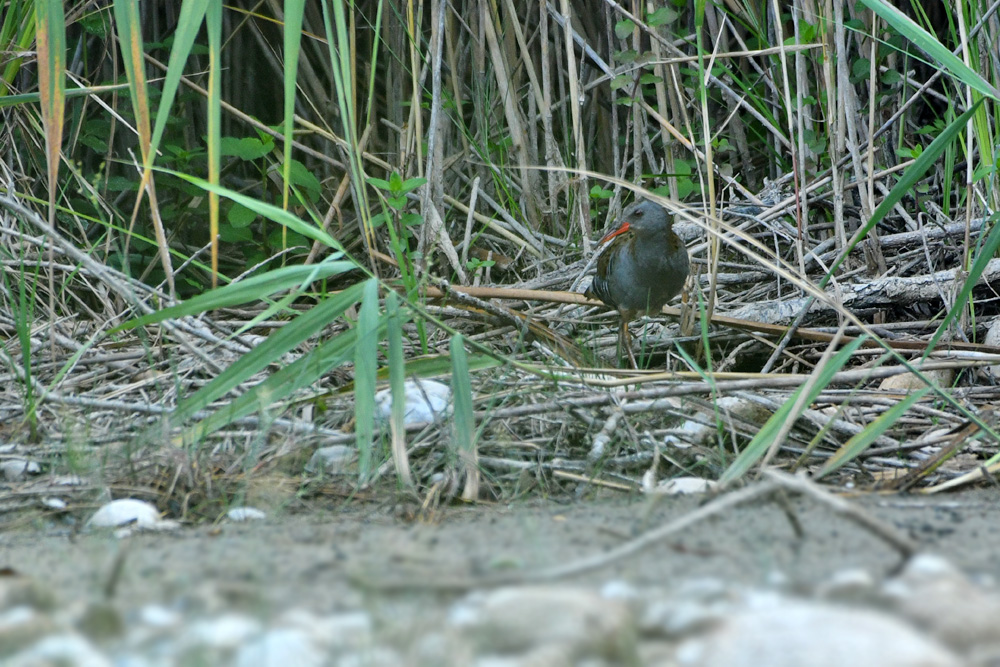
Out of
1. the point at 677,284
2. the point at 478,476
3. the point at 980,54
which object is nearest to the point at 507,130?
the point at 677,284

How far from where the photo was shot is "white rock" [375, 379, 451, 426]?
2.46 metres

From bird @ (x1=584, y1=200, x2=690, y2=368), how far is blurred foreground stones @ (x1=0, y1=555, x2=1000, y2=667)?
240 cm

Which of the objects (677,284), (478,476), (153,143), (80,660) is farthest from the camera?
(677,284)

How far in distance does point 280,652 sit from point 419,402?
60.4 inches

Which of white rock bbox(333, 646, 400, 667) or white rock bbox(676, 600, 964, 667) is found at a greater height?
white rock bbox(333, 646, 400, 667)

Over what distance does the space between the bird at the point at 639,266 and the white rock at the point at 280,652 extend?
2.61m

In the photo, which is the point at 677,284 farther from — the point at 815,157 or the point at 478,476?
the point at 478,476

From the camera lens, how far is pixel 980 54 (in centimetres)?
339

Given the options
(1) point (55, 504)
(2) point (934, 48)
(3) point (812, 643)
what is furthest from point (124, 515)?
(2) point (934, 48)

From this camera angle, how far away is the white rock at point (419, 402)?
246 centimetres

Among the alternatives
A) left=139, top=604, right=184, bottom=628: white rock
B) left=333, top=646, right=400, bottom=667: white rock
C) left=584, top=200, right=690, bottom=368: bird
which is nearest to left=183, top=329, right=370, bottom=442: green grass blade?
left=139, top=604, right=184, bottom=628: white rock

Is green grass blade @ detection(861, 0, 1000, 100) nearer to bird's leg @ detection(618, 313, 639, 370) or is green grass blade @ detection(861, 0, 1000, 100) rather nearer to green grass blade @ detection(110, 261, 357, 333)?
green grass blade @ detection(110, 261, 357, 333)

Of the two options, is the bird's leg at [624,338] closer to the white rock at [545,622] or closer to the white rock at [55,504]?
the white rock at [55,504]

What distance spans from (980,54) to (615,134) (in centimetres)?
161
